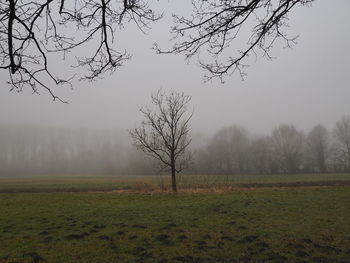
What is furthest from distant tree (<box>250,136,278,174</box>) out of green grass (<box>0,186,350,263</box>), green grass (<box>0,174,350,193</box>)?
green grass (<box>0,186,350,263</box>)

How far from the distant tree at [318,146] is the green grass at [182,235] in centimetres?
6806

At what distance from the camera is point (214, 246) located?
6.40 metres

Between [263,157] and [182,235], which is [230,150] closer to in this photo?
[263,157]

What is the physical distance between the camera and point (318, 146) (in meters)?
74.8

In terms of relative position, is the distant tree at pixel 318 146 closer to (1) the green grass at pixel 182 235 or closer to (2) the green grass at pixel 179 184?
(2) the green grass at pixel 179 184

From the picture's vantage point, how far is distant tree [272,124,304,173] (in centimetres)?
7150

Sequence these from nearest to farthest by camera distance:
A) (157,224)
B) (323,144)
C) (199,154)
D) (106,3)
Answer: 1. (106,3)
2. (157,224)
3. (323,144)
4. (199,154)

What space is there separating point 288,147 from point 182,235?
75.9 meters

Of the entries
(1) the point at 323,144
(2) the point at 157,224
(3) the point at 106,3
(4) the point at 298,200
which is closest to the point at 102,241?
(2) the point at 157,224

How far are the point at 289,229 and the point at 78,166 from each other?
108 m

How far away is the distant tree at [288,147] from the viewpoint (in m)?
71.5

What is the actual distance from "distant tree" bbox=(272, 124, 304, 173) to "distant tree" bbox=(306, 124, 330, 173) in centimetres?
265

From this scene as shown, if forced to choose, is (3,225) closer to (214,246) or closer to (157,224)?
(157,224)

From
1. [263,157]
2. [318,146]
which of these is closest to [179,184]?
[263,157]
